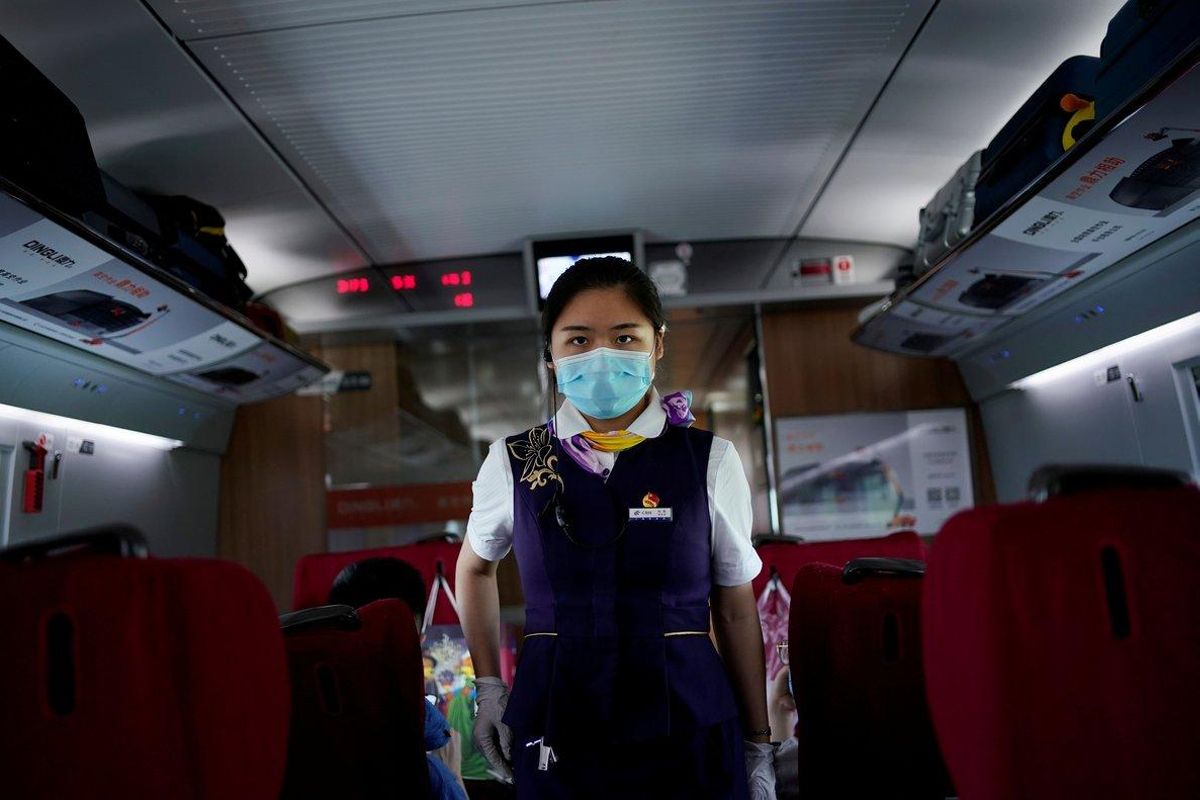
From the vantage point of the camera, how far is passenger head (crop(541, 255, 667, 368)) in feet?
5.32

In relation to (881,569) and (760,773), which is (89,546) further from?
(881,569)

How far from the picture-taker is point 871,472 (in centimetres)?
611

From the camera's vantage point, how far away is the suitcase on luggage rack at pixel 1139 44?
2.52 m

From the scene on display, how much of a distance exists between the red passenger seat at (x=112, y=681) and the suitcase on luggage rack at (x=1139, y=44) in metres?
2.83

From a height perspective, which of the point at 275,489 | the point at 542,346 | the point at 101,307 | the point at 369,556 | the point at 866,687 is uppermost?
the point at 101,307

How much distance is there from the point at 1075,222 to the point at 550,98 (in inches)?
94.8

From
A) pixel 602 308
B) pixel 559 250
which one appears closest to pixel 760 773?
pixel 602 308

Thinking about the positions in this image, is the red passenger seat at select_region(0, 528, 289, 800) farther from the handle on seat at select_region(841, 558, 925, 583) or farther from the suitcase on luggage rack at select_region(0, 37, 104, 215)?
the suitcase on luggage rack at select_region(0, 37, 104, 215)

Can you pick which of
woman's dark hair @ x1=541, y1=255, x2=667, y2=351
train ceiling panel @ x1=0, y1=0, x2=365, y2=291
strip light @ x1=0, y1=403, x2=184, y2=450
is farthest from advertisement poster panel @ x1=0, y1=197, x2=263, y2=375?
woman's dark hair @ x1=541, y1=255, x2=667, y2=351

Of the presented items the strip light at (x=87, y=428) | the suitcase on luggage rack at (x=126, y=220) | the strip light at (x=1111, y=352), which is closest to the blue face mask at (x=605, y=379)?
the suitcase on luggage rack at (x=126, y=220)

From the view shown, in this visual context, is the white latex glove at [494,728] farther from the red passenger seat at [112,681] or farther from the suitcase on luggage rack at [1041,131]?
the suitcase on luggage rack at [1041,131]

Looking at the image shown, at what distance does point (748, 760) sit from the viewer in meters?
1.59

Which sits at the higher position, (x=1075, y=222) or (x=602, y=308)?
(x=1075, y=222)

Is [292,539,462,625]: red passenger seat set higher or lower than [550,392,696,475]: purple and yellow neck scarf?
lower
